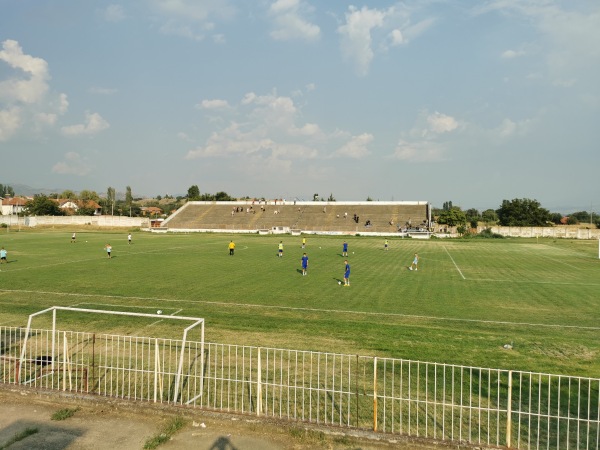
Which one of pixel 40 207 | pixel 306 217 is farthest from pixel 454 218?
pixel 40 207

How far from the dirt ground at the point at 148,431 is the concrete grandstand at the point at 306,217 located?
68.6 meters

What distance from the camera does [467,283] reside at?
26.5m

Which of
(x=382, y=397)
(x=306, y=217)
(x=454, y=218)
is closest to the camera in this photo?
(x=382, y=397)

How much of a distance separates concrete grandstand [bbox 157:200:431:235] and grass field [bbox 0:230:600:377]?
1789 inches

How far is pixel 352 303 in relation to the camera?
2009 centimetres

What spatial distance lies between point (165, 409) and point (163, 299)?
499 inches

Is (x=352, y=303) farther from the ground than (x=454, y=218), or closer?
closer

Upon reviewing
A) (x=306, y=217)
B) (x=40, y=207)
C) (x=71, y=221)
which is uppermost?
(x=40, y=207)

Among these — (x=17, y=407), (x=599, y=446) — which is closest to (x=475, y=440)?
(x=599, y=446)

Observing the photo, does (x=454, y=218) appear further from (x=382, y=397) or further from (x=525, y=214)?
(x=382, y=397)

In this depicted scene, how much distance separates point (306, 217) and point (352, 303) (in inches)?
2828

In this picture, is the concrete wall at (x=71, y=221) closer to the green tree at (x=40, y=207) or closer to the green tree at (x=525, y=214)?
the green tree at (x=40, y=207)

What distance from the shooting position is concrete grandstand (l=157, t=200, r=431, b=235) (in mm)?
82125

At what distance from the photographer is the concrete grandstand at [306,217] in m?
82.1
